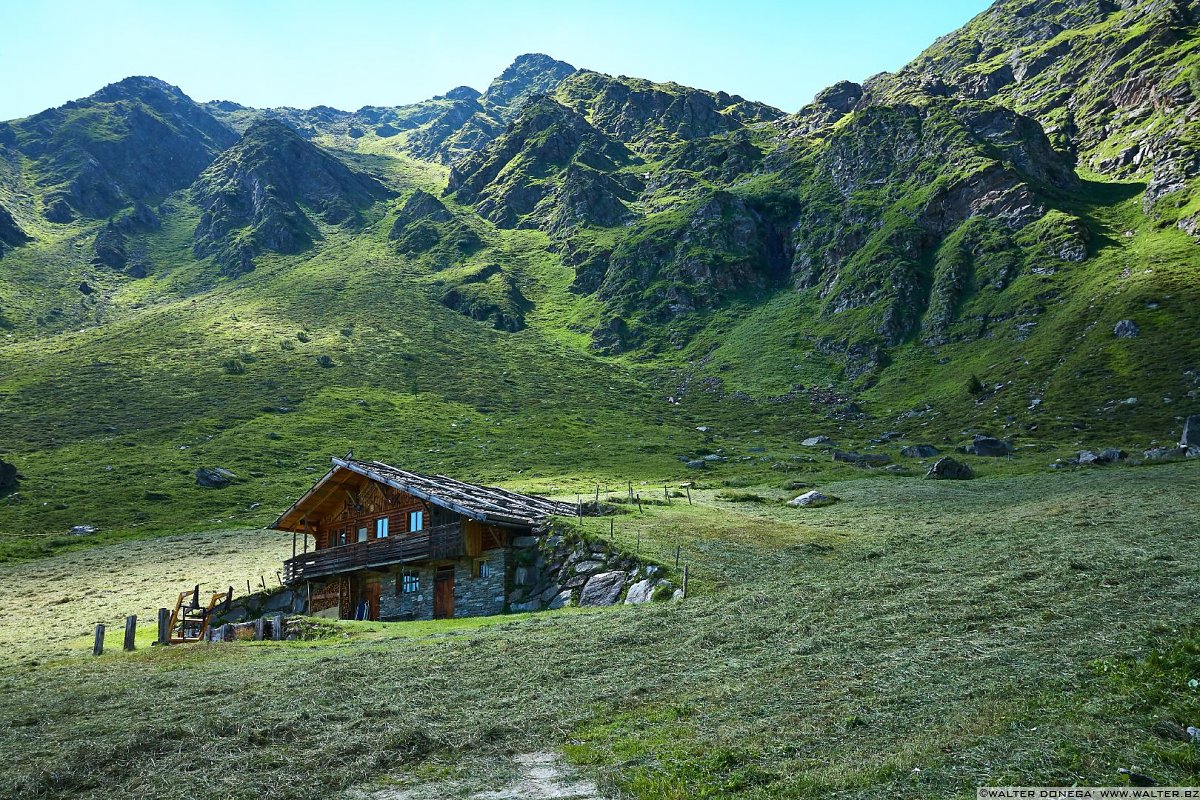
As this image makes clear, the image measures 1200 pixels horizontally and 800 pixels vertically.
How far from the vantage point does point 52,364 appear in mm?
177500

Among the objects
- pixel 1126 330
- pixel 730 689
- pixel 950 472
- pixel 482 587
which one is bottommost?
pixel 482 587

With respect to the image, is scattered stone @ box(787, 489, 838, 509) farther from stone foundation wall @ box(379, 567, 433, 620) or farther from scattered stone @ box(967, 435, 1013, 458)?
scattered stone @ box(967, 435, 1013, 458)

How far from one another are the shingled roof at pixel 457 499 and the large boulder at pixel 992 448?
56506 millimetres

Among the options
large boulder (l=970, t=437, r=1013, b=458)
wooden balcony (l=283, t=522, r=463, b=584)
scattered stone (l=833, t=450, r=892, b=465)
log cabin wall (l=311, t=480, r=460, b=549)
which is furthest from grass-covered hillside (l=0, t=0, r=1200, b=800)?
log cabin wall (l=311, t=480, r=460, b=549)

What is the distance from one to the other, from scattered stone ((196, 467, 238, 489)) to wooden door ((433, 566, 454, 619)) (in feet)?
257

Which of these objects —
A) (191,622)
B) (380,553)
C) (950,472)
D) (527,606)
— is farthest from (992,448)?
(191,622)

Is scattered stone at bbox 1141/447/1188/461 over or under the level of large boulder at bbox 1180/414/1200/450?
under

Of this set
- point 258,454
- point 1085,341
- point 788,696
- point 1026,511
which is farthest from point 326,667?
point 1085,341

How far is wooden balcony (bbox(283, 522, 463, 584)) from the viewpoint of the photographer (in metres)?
48.6

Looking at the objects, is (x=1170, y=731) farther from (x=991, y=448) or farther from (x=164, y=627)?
(x=991, y=448)

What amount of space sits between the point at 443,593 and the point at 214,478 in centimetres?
8207

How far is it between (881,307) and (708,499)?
125 meters

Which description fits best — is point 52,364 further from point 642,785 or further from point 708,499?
point 642,785

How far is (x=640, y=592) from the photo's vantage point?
38562 mm
